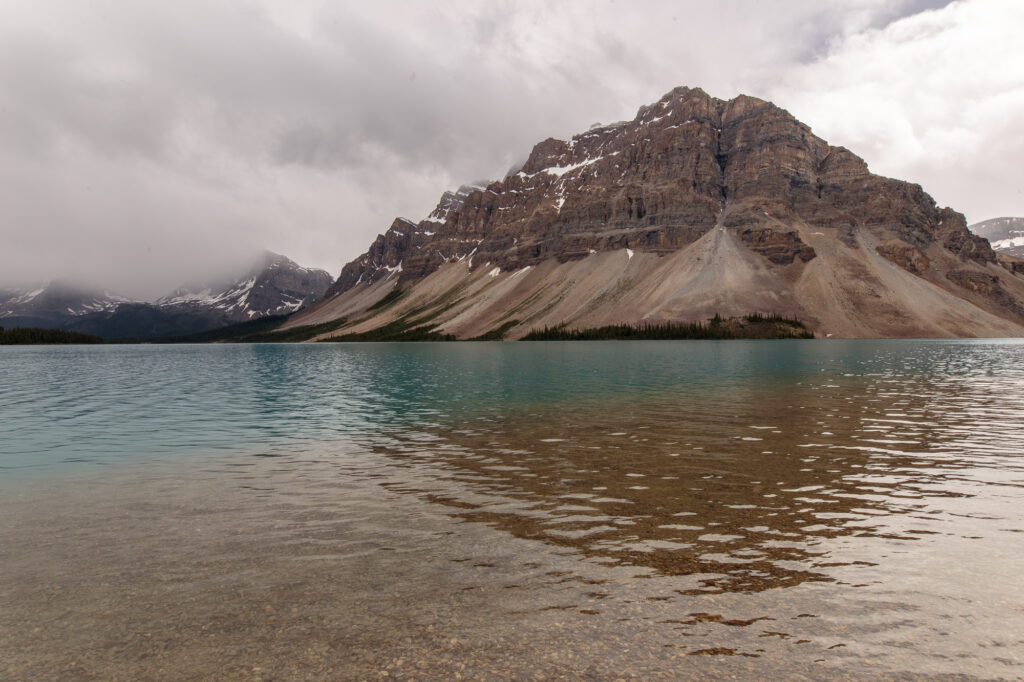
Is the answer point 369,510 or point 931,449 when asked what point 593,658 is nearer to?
point 369,510

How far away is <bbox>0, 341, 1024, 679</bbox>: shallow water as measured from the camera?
9.81 m

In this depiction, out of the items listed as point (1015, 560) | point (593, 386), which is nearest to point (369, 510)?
point (1015, 560)

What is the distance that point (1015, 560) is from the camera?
1378 centimetres

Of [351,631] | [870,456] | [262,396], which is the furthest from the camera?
[262,396]

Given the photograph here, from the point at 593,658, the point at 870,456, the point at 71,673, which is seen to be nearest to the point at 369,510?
the point at 71,673

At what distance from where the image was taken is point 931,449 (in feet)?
90.1

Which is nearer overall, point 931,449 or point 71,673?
point 71,673

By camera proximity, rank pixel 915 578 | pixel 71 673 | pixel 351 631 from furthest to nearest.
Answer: pixel 915 578
pixel 351 631
pixel 71 673

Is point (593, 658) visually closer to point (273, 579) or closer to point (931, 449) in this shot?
point (273, 579)

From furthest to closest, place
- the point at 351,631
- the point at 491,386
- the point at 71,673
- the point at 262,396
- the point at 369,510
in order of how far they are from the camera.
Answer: the point at 491,386, the point at 262,396, the point at 369,510, the point at 351,631, the point at 71,673

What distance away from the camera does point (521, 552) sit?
14.5 m

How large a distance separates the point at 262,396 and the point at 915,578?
188 ft

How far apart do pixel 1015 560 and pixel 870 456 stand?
1286 cm

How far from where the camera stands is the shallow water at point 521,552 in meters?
9.81
